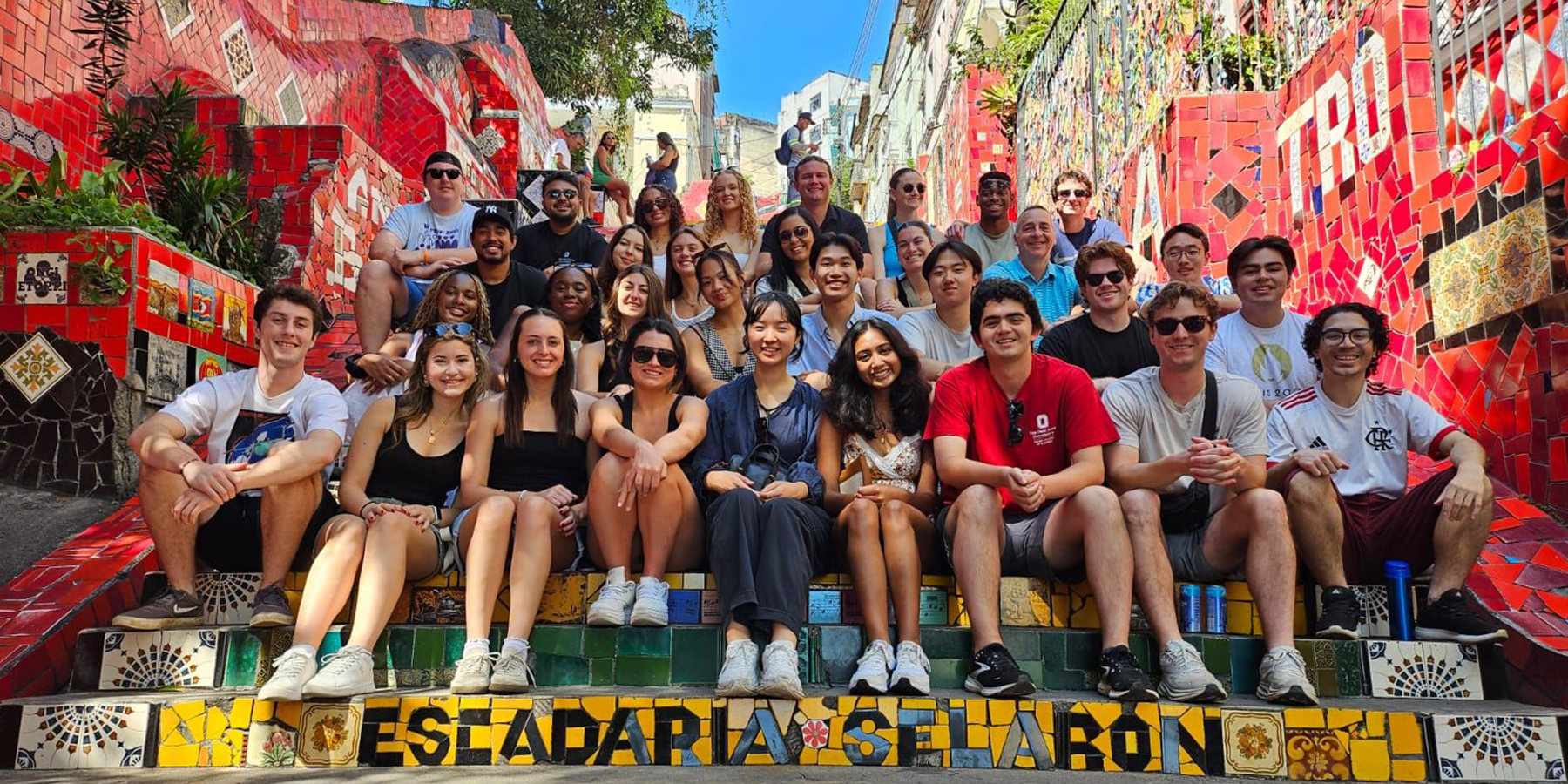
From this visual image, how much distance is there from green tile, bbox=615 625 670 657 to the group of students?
81 mm

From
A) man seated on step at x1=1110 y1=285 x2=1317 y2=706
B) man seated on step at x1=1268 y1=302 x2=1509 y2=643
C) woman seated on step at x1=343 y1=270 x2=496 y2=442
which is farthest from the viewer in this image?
woman seated on step at x1=343 y1=270 x2=496 y2=442

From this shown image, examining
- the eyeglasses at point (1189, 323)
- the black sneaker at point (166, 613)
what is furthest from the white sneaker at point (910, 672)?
the black sneaker at point (166, 613)

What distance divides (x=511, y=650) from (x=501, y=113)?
11441 millimetres

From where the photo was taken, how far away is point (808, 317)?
5.35 metres

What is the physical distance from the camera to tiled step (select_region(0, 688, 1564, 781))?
124 inches

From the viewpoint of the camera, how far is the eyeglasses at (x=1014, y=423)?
3850 millimetres

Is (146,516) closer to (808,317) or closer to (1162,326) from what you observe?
(808,317)

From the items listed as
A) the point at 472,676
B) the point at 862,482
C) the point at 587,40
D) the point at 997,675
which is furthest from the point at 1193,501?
the point at 587,40

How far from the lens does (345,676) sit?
3.24 meters

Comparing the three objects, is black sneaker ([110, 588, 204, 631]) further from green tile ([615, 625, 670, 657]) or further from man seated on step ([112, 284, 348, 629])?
green tile ([615, 625, 670, 657])

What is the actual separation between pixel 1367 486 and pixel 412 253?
4643mm

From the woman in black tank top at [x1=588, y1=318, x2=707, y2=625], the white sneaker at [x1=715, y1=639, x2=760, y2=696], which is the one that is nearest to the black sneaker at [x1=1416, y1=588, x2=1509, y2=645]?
the white sneaker at [x1=715, y1=639, x2=760, y2=696]

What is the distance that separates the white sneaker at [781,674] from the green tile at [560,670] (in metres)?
0.63

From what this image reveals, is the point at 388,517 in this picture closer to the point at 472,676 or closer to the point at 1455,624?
the point at 472,676
